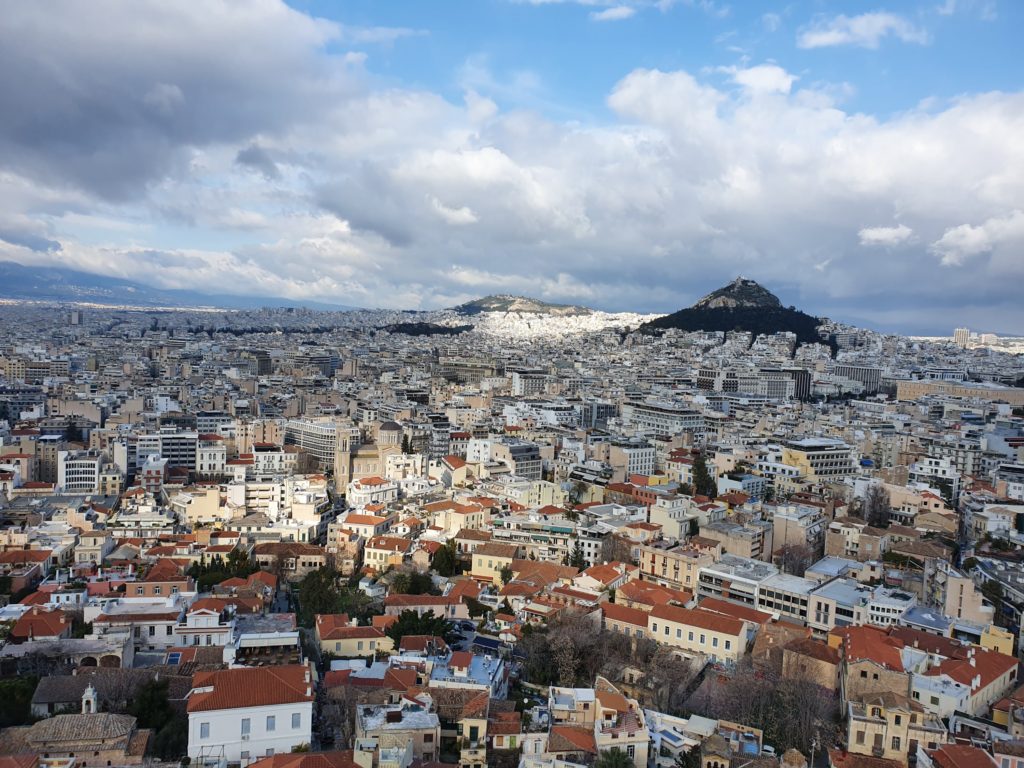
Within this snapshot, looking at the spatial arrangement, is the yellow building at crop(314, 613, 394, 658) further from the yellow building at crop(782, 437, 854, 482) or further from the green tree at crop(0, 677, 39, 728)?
the yellow building at crop(782, 437, 854, 482)

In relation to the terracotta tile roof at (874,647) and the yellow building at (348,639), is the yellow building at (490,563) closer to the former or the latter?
the yellow building at (348,639)

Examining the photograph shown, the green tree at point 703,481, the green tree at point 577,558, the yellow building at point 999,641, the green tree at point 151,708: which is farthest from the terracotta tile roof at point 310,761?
the green tree at point 703,481

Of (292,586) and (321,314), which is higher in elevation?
(321,314)

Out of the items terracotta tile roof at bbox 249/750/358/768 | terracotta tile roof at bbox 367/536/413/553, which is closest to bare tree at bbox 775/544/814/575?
terracotta tile roof at bbox 367/536/413/553

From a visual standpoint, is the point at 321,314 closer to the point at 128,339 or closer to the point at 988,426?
the point at 128,339

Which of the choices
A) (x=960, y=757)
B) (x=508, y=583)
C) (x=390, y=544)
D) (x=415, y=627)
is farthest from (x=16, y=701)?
(x=960, y=757)

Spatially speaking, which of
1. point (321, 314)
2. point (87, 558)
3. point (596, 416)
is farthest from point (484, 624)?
point (321, 314)
